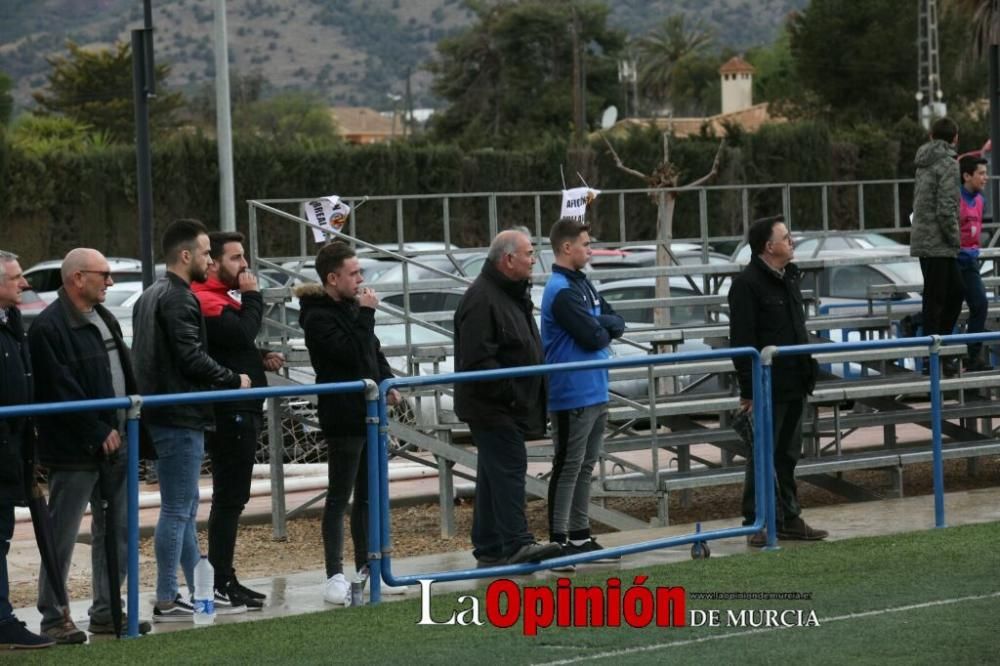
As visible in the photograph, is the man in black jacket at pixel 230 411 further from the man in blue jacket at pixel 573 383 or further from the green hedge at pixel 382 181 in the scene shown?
the green hedge at pixel 382 181

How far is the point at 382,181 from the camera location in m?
43.5

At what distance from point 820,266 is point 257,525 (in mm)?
5733

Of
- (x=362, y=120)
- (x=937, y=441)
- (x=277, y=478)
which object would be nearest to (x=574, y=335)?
(x=937, y=441)

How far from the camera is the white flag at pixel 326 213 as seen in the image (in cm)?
1373

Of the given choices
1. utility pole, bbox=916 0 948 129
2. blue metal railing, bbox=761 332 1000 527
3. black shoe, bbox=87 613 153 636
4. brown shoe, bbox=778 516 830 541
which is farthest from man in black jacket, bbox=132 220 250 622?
utility pole, bbox=916 0 948 129

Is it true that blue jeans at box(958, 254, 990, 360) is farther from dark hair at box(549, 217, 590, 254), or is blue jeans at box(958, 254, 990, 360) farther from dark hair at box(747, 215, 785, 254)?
dark hair at box(549, 217, 590, 254)

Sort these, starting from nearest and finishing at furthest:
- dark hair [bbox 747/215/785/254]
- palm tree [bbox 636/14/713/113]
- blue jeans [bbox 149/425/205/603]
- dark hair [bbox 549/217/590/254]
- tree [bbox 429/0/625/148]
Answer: blue jeans [bbox 149/425/205/603] → dark hair [bbox 549/217/590/254] → dark hair [bbox 747/215/785/254] → tree [bbox 429/0/625/148] → palm tree [bbox 636/14/713/113]

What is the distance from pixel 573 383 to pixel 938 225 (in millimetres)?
4885

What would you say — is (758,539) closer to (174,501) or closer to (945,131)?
(174,501)

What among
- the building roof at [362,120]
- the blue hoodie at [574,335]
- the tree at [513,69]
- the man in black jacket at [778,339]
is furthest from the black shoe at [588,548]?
the building roof at [362,120]

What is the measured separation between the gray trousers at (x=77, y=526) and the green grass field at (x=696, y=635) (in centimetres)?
33

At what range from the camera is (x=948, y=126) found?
1375 cm

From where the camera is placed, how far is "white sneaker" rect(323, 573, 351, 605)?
9242mm

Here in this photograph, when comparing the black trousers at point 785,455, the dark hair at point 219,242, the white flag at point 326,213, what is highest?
the white flag at point 326,213
